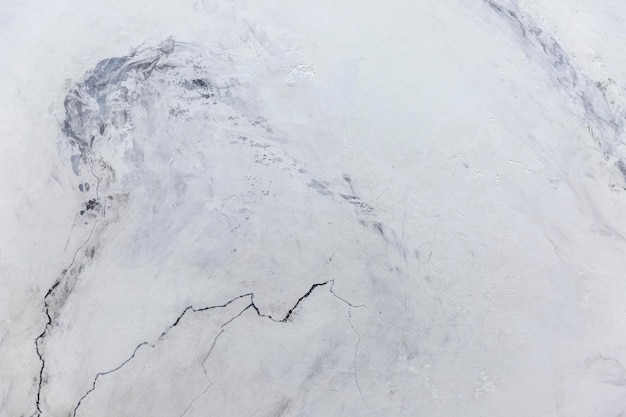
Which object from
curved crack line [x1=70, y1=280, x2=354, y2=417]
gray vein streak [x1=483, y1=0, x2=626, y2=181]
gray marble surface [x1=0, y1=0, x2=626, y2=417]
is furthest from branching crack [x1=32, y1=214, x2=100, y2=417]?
gray vein streak [x1=483, y1=0, x2=626, y2=181]

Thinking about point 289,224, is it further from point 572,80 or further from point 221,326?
point 572,80

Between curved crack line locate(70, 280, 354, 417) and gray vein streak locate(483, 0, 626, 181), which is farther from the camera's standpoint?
gray vein streak locate(483, 0, 626, 181)

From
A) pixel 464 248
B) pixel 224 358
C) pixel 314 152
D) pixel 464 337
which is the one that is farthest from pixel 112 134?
pixel 464 337

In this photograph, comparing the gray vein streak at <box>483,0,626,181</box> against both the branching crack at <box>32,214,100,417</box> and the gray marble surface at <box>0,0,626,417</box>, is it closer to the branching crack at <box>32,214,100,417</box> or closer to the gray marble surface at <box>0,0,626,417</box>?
the gray marble surface at <box>0,0,626,417</box>

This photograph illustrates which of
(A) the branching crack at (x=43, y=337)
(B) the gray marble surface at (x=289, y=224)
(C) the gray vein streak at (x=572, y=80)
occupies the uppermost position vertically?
(C) the gray vein streak at (x=572, y=80)

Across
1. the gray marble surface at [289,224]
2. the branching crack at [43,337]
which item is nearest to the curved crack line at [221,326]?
the gray marble surface at [289,224]

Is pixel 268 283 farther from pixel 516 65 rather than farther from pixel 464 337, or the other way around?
pixel 516 65

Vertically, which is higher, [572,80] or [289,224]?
[572,80]

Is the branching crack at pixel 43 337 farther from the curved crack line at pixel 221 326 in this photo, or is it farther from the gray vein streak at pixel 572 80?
the gray vein streak at pixel 572 80

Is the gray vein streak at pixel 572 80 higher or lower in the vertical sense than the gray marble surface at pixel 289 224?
higher

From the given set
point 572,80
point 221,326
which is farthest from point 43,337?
point 572,80

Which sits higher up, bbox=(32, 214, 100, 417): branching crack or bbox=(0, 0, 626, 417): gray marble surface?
bbox=(0, 0, 626, 417): gray marble surface
